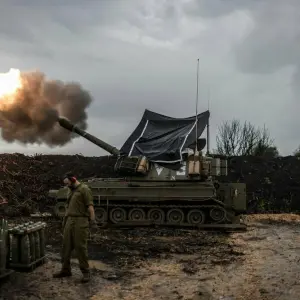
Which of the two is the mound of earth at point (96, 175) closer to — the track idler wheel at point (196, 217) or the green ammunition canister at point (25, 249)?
the track idler wheel at point (196, 217)

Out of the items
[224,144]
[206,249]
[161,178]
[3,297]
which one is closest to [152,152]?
[161,178]

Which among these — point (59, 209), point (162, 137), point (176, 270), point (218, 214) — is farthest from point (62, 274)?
point (162, 137)

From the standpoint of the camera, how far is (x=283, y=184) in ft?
86.4

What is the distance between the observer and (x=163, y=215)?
1705cm

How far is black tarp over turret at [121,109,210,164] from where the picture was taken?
1736 centimetres

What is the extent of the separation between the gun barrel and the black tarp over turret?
2.53ft

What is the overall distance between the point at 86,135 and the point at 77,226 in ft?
33.7

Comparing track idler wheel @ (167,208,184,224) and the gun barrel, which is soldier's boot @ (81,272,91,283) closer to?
track idler wheel @ (167,208,184,224)

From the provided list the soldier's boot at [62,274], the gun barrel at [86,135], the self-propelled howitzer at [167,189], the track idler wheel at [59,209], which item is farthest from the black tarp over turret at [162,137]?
the soldier's boot at [62,274]

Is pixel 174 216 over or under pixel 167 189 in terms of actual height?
under

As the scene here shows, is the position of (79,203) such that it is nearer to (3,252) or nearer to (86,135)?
(3,252)

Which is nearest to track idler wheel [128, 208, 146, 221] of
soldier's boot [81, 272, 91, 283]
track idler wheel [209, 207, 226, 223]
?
track idler wheel [209, 207, 226, 223]

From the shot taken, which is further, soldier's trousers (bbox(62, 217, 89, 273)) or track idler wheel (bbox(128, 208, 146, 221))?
track idler wheel (bbox(128, 208, 146, 221))

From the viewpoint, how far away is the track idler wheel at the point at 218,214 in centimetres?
1686
